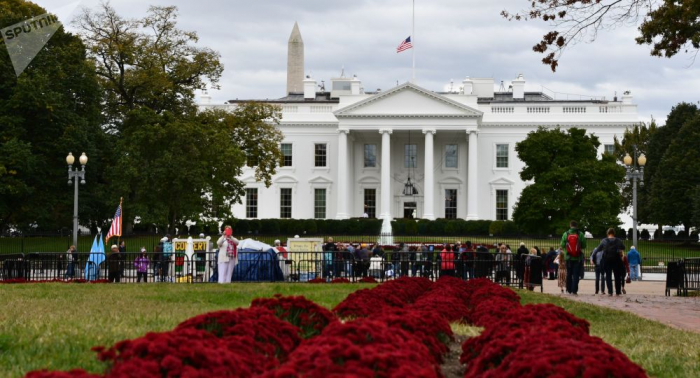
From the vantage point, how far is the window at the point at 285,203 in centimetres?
7862

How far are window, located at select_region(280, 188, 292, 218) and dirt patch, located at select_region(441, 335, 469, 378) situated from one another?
225 feet

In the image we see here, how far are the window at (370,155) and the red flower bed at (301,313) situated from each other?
68978mm

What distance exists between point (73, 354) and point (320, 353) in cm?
349

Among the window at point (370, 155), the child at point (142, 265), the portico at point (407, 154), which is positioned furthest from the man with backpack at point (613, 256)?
the window at point (370, 155)

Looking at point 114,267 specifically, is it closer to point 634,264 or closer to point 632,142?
point 634,264

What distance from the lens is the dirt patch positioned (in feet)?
27.0

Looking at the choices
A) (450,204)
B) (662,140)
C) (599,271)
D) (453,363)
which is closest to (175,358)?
(453,363)

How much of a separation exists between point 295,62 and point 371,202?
31.6 metres

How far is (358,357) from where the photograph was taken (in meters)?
5.70

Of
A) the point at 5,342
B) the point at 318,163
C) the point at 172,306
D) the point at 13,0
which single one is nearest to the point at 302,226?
the point at 318,163

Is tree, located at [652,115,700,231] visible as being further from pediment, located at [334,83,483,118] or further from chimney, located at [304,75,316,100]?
chimney, located at [304,75,316,100]

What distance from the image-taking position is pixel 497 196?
7656cm

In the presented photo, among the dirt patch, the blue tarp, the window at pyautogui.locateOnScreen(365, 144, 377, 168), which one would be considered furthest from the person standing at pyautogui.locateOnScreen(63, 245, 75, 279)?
the window at pyautogui.locateOnScreen(365, 144, 377, 168)
